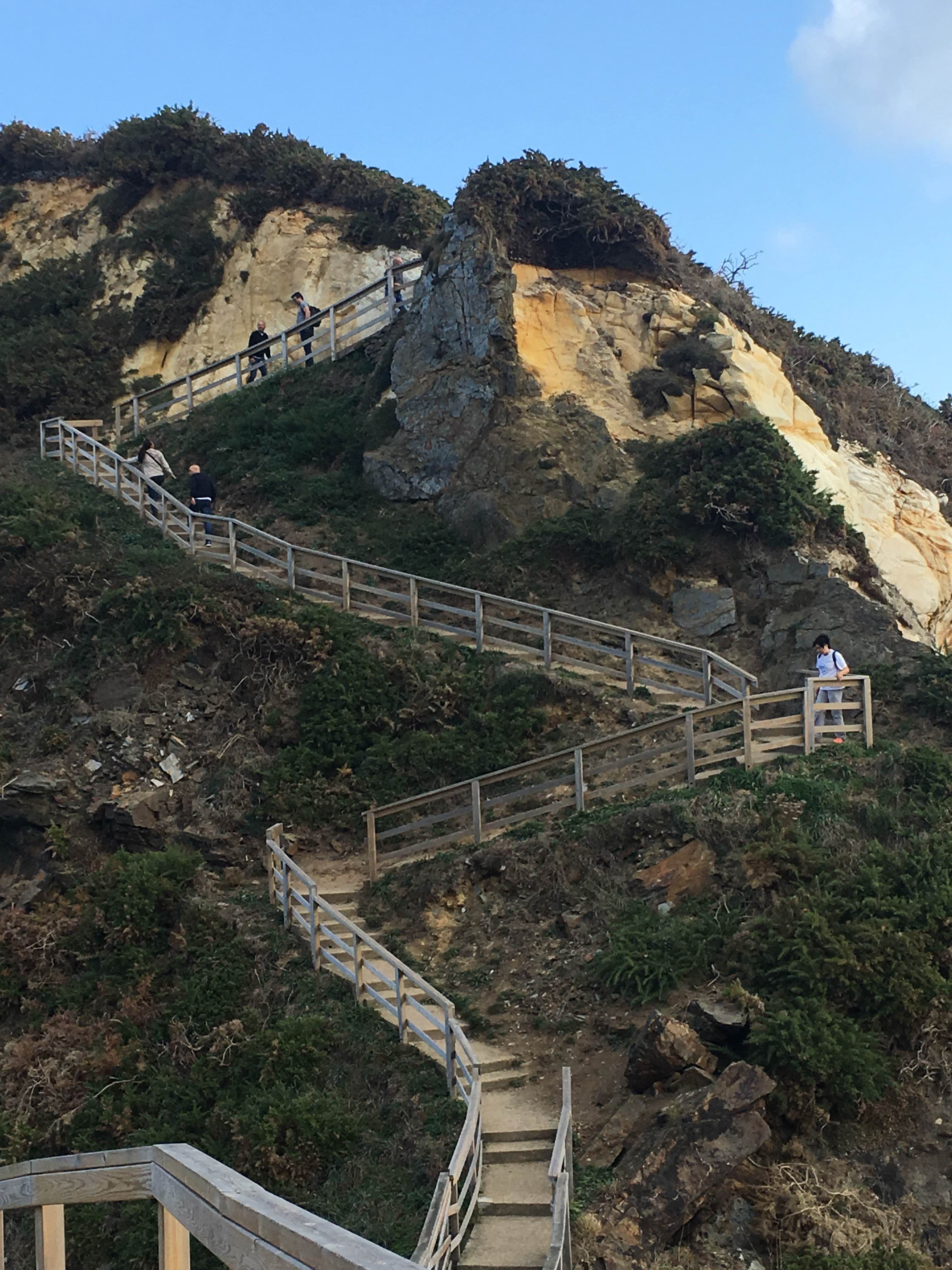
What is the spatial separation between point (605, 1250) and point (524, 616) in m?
14.0

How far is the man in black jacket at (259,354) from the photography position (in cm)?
3272

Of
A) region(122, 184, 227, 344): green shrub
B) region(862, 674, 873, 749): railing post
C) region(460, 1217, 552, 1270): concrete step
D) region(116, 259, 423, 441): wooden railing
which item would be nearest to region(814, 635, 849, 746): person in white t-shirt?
region(862, 674, 873, 749): railing post

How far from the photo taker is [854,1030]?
38.1ft

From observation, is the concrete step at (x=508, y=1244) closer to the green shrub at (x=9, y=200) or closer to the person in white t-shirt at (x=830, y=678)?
the person in white t-shirt at (x=830, y=678)

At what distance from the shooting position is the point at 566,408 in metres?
26.1

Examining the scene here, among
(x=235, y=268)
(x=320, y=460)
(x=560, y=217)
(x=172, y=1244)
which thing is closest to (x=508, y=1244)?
(x=172, y=1244)

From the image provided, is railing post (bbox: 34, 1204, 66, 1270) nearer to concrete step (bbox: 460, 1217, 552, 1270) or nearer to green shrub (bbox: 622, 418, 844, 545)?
concrete step (bbox: 460, 1217, 552, 1270)

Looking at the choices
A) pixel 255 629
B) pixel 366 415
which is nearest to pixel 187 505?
pixel 366 415

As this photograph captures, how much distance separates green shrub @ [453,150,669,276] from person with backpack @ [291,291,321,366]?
5.75 m

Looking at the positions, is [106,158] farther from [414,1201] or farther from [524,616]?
[414,1201]

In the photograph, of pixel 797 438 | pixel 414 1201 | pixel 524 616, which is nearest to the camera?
pixel 414 1201

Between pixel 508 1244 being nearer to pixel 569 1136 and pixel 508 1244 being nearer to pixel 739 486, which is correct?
pixel 569 1136

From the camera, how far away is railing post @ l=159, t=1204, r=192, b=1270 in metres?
3.81

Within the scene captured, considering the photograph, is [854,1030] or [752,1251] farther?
[854,1030]
